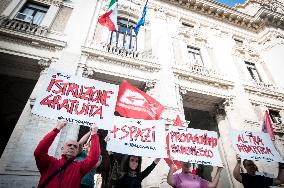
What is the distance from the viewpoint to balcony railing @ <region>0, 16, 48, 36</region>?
32.5ft

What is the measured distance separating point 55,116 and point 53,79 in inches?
41.0

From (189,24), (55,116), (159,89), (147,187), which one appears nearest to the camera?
(55,116)

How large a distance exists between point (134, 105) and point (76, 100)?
7.68 ft

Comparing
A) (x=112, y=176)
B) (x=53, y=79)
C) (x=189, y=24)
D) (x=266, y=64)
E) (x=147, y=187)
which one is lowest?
(x=112, y=176)

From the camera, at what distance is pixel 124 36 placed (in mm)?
13102

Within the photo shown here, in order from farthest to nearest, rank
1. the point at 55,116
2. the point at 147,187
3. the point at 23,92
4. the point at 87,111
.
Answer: the point at 23,92, the point at 147,187, the point at 87,111, the point at 55,116

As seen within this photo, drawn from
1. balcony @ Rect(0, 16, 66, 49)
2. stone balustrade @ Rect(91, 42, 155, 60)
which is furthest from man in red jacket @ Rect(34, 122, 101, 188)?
stone balustrade @ Rect(91, 42, 155, 60)

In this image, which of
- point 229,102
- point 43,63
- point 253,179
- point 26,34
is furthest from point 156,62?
point 253,179

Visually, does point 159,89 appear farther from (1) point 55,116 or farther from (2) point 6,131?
(2) point 6,131

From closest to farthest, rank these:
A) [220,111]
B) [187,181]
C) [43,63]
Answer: [187,181] < [43,63] < [220,111]

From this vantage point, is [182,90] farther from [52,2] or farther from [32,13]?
[32,13]

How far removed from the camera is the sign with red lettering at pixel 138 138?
5141 millimetres

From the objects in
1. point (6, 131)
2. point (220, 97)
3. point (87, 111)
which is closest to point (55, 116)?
point (87, 111)

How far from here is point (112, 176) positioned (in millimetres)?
4773
